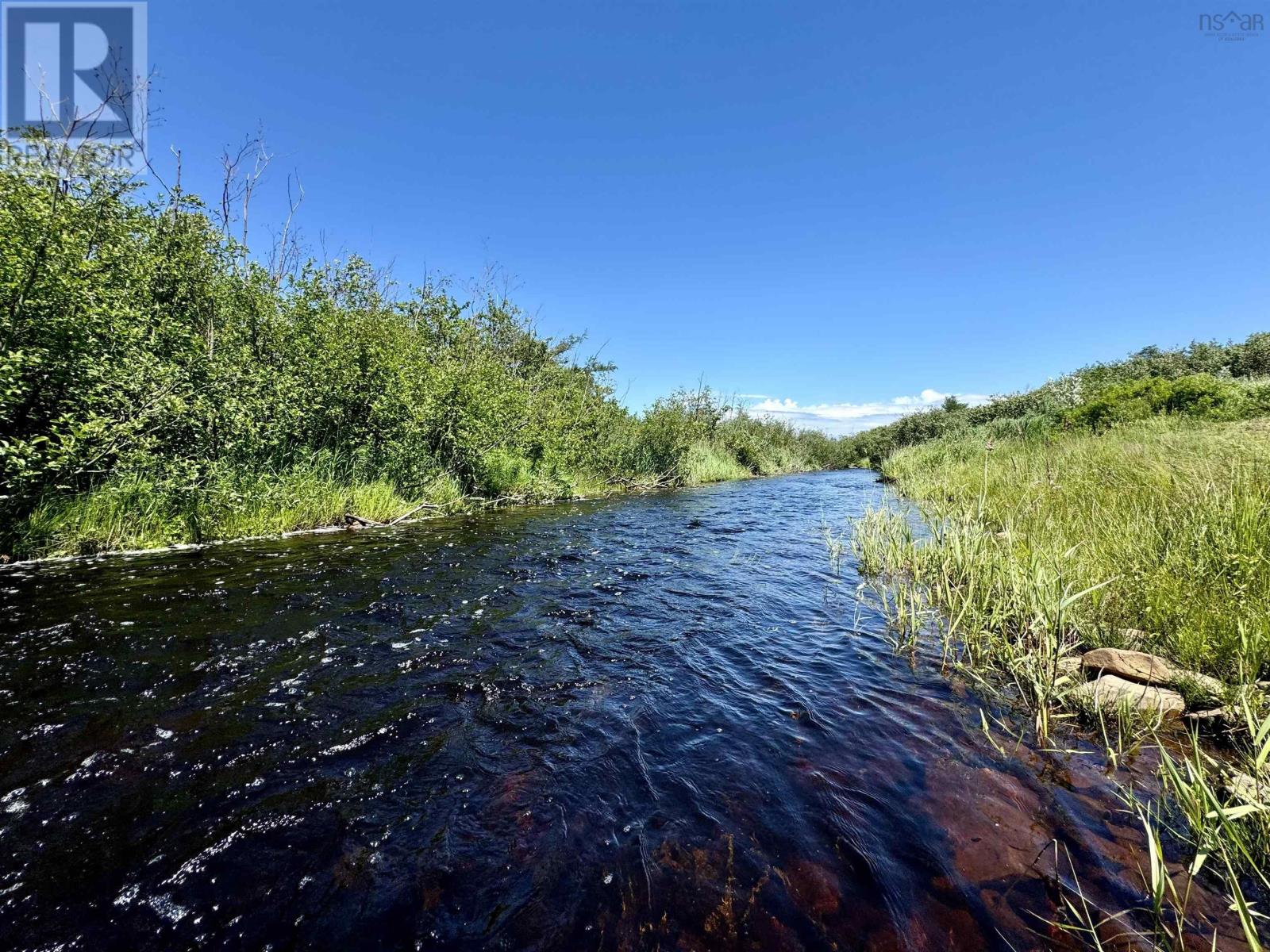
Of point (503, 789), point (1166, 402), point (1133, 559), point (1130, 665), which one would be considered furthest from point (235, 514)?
point (1166, 402)

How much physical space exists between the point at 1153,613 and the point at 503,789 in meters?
5.55

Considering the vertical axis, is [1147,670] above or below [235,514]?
below

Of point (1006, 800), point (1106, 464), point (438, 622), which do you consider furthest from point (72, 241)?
point (1106, 464)

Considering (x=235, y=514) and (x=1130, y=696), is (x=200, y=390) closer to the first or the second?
(x=235, y=514)

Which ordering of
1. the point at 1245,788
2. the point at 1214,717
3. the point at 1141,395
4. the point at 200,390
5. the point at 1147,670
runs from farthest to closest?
the point at 1141,395
the point at 200,390
the point at 1147,670
the point at 1214,717
the point at 1245,788

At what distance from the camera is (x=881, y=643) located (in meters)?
5.61

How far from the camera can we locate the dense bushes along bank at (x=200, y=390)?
7.18 meters

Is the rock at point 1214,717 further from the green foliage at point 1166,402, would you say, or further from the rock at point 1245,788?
the green foliage at point 1166,402

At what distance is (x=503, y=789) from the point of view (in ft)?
10.4

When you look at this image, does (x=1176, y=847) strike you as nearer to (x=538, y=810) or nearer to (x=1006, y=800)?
(x=1006, y=800)

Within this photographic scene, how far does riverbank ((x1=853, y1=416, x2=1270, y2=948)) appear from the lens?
2438 mm

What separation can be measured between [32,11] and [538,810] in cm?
1547

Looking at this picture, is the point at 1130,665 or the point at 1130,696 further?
the point at 1130,665

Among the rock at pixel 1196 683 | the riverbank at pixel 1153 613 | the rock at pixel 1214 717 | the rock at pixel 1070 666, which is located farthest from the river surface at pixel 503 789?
the rock at pixel 1196 683
